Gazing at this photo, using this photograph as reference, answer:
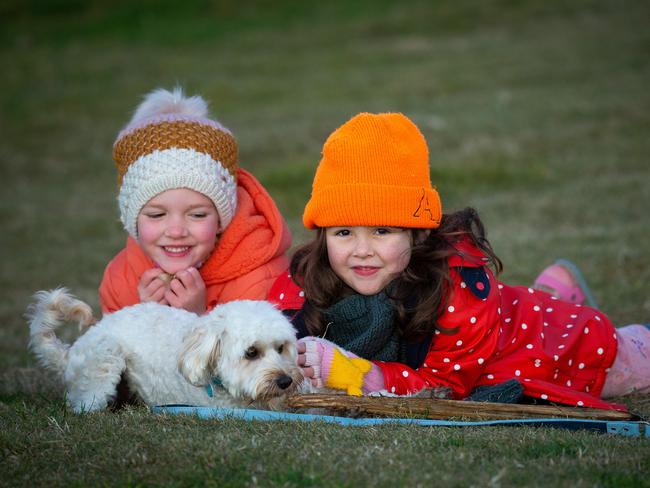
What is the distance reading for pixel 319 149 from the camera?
1952 cm

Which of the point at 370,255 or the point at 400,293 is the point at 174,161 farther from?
the point at 400,293

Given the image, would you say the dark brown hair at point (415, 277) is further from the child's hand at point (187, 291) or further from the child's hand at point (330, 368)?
the child's hand at point (187, 291)

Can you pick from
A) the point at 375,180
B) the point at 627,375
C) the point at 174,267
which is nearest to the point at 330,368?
the point at 375,180

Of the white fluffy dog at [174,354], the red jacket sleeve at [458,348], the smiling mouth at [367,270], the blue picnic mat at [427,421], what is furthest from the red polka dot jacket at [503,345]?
the white fluffy dog at [174,354]

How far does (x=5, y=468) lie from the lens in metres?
4.20

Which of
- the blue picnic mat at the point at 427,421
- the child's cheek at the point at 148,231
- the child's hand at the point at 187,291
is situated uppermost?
the child's cheek at the point at 148,231

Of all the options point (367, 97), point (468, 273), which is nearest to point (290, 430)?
point (468, 273)

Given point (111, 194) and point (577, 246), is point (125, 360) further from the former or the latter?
point (111, 194)

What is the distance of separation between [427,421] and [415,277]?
111cm

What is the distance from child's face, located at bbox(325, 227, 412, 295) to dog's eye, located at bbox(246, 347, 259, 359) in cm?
100

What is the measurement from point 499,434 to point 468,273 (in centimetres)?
136

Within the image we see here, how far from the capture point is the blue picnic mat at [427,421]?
4.80 m

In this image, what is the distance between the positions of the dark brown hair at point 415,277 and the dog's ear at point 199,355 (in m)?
1.07

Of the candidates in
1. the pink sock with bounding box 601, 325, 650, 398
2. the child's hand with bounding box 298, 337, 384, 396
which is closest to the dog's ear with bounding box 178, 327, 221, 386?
the child's hand with bounding box 298, 337, 384, 396
